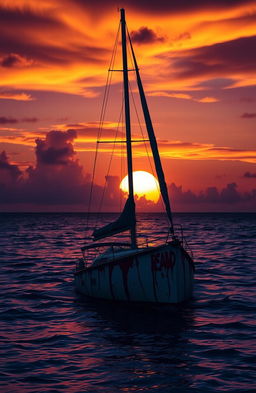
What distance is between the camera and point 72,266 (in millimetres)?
37969

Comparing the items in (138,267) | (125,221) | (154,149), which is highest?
(154,149)

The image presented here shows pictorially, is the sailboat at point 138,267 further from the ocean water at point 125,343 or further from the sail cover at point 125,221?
the ocean water at point 125,343

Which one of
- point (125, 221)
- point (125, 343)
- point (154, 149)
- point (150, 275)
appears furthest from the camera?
point (125, 221)

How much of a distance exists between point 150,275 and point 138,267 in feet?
1.90

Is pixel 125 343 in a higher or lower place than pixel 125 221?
lower

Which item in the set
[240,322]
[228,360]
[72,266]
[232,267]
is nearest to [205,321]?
[240,322]

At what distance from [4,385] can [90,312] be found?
8651 mm

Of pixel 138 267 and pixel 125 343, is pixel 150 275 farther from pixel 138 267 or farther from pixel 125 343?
pixel 125 343

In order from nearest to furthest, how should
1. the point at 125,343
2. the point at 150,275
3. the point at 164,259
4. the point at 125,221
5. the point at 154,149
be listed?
the point at 125,343 → the point at 164,259 → the point at 150,275 → the point at 154,149 → the point at 125,221

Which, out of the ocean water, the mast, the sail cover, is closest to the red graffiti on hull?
the mast

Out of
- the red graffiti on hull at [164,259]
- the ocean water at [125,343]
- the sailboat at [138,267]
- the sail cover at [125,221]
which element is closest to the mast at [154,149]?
the sailboat at [138,267]

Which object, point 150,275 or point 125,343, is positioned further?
point 150,275

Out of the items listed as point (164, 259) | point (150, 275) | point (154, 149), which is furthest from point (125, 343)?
point (154, 149)

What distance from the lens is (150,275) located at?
65.0 ft
